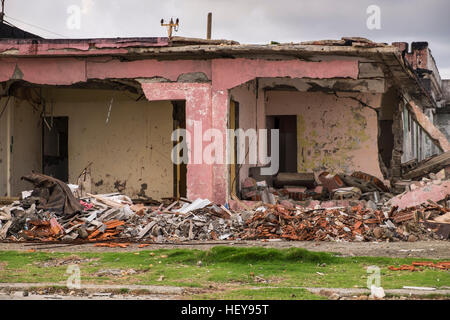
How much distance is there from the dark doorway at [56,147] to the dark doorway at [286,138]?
582cm

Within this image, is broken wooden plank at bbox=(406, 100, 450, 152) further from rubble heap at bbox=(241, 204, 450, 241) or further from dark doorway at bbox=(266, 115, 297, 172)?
rubble heap at bbox=(241, 204, 450, 241)

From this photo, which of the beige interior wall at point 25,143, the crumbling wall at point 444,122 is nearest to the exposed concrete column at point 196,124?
the beige interior wall at point 25,143

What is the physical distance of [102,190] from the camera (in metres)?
17.9

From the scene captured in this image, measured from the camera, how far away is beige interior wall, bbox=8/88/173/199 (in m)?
17.8

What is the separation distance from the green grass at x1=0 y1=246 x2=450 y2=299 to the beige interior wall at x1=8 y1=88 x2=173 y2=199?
7.48m

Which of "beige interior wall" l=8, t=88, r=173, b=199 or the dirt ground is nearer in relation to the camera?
the dirt ground

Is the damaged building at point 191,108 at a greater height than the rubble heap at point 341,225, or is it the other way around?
the damaged building at point 191,108

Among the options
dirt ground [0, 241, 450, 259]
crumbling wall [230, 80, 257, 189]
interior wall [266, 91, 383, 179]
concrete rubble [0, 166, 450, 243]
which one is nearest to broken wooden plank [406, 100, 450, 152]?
interior wall [266, 91, 383, 179]

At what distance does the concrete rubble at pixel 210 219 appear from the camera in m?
12.2

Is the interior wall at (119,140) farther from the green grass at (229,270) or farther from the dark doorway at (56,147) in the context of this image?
the green grass at (229,270)

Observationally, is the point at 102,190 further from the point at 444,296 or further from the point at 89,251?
the point at 444,296

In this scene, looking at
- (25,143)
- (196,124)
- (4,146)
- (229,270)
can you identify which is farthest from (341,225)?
(25,143)
